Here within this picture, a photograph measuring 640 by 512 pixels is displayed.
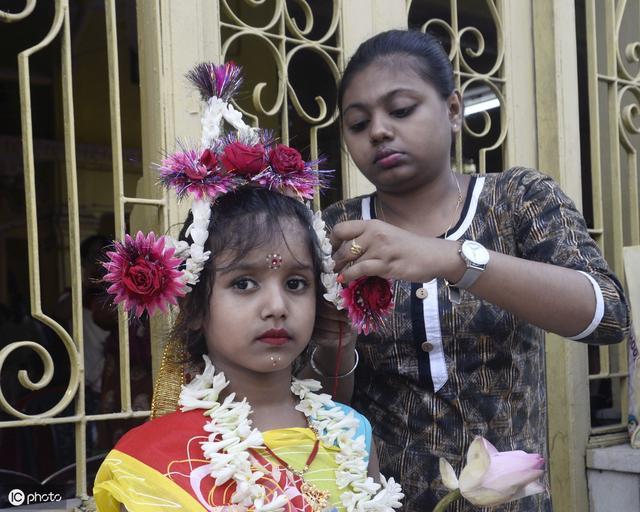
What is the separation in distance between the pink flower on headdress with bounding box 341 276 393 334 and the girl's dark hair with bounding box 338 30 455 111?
54 cm

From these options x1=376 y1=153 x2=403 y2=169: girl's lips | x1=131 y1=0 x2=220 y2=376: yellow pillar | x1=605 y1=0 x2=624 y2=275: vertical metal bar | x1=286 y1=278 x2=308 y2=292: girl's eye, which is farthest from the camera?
x1=605 y1=0 x2=624 y2=275: vertical metal bar

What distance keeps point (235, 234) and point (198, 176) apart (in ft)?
0.42

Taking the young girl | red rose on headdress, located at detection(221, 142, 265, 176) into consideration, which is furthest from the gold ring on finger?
red rose on headdress, located at detection(221, 142, 265, 176)

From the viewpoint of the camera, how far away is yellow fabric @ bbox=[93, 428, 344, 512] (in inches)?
55.3

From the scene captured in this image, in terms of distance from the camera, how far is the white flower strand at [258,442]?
146cm

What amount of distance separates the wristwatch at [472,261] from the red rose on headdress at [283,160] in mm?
353

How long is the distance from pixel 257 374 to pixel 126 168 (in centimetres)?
428

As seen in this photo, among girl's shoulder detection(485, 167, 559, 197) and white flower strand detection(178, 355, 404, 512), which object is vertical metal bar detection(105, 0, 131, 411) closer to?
white flower strand detection(178, 355, 404, 512)

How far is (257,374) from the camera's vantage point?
1636 millimetres

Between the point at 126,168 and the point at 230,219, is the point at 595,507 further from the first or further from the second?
the point at 126,168

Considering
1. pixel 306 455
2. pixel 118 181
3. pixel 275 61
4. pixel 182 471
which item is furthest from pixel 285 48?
pixel 182 471

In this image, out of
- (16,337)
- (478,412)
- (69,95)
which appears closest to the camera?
(478,412)

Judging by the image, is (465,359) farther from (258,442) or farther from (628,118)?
(628,118)

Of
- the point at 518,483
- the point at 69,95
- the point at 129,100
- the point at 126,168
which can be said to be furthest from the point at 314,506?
the point at 129,100
